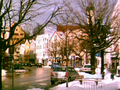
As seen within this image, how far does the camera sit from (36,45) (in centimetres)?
9256

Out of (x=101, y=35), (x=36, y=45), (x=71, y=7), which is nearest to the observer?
(x=71, y=7)

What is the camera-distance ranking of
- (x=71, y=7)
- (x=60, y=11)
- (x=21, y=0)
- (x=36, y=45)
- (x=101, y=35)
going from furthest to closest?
(x=36, y=45)
(x=101, y=35)
(x=71, y=7)
(x=60, y=11)
(x=21, y=0)

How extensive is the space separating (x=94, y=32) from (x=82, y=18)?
6.38 ft

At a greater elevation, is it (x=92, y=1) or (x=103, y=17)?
(x=92, y=1)

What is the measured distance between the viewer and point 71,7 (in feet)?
67.2

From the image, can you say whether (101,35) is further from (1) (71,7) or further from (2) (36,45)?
(2) (36,45)

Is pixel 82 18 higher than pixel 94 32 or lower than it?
higher

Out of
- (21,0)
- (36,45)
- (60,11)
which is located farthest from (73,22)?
(36,45)

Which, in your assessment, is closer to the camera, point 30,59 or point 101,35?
point 101,35

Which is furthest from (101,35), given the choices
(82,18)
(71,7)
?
(71,7)

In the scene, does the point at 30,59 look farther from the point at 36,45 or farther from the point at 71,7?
the point at 71,7

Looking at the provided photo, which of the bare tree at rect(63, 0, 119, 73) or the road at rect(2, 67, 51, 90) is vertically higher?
the bare tree at rect(63, 0, 119, 73)

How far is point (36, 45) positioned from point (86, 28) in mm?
72535

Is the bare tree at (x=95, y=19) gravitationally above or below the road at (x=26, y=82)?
above
